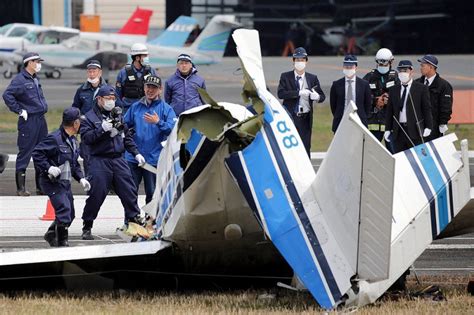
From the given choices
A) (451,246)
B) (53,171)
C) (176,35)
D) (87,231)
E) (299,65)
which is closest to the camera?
(53,171)

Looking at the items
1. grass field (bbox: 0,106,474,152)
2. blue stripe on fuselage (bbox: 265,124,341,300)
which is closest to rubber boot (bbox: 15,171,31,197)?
grass field (bbox: 0,106,474,152)

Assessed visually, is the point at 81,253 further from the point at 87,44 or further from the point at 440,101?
the point at 87,44

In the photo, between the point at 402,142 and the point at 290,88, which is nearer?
the point at 402,142

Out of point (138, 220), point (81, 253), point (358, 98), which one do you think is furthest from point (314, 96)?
point (81, 253)

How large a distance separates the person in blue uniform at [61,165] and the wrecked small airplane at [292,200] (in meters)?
2.16

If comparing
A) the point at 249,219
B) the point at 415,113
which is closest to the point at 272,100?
the point at 249,219

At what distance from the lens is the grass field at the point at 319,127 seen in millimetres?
24094

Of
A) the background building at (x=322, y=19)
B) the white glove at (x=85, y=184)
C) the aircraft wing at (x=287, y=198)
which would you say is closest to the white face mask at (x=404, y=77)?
the white glove at (x=85, y=184)

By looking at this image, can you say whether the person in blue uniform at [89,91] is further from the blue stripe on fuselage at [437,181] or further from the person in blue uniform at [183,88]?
the blue stripe on fuselage at [437,181]

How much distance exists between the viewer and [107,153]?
1225 cm

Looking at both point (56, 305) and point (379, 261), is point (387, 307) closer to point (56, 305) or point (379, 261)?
point (379, 261)

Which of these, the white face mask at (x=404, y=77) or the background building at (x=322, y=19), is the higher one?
the white face mask at (x=404, y=77)

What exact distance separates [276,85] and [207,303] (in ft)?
110

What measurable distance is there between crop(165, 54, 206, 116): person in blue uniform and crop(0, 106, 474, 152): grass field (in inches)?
296
